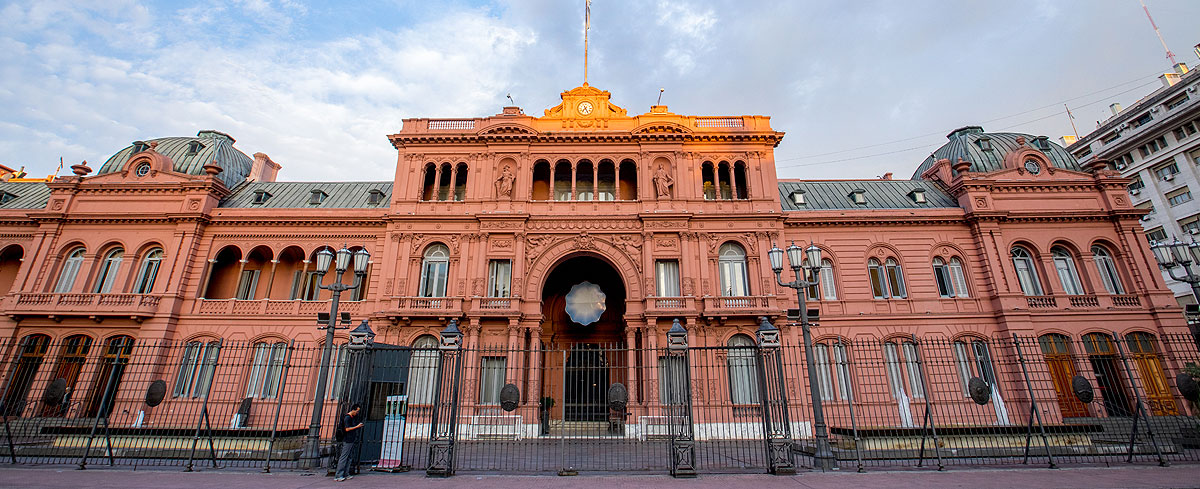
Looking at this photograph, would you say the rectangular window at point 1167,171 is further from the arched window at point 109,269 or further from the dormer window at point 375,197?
the arched window at point 109,269

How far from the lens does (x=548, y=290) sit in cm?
2661

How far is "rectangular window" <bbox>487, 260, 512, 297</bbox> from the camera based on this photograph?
920 inches

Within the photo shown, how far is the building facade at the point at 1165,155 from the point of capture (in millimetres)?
37625

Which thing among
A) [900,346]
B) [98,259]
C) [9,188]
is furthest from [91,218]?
[900,346]

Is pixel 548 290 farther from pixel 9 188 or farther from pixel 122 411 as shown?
pixel 9 188

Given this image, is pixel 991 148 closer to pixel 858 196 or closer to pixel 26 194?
pixel 858 196

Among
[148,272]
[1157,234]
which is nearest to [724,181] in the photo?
[148,272]

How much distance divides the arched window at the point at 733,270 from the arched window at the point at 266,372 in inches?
853

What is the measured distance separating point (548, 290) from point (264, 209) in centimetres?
1583

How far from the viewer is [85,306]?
2316cm

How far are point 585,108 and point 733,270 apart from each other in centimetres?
1188

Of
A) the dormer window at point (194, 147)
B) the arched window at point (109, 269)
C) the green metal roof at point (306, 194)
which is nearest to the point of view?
the arched window at point (109, 269)

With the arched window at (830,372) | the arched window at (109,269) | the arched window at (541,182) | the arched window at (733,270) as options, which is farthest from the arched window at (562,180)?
the arched window at (109,269)

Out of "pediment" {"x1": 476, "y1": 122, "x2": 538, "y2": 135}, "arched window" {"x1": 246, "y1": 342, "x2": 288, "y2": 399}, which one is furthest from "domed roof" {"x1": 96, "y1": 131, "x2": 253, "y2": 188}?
"pediment" {"x1": 476, "y1": 122, "x2": 538, "y2": 135}
